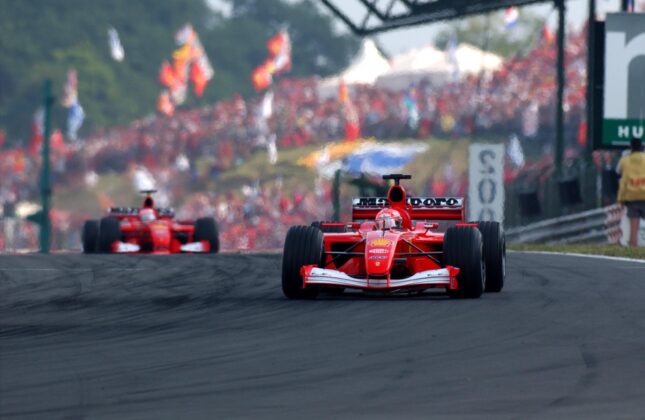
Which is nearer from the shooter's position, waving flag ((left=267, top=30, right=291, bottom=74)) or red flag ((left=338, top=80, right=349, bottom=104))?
red flag ((left=338, top=80, right=349, bottom=104))

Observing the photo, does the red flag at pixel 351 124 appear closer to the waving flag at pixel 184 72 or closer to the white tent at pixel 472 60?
the white tent at pixel 472 60

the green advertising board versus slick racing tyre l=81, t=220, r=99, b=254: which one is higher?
the green advertising board

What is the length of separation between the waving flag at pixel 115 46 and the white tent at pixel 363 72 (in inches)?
817

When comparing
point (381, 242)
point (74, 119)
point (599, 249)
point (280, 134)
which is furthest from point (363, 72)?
point (381, 242)

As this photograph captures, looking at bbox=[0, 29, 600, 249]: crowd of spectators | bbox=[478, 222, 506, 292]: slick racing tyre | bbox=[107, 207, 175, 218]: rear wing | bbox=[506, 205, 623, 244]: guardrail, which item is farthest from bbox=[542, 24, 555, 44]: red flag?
bbox=[478, 222, 506, 292]: slick racing tyre

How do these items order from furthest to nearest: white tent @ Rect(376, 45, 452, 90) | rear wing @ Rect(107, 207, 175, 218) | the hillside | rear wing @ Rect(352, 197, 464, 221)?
1. the hillside
2. white tent @ Rect(376, 45, 452, 90)
3. rear wing @ Rect(107, 207, 175, 218)
4. rear wing @ Rect(352, 197, 464, 221)

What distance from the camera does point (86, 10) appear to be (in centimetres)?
8488

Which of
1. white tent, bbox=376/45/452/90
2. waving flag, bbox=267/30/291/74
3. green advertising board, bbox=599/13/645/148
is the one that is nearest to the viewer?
green advertising board, bbox=599/13/645/148

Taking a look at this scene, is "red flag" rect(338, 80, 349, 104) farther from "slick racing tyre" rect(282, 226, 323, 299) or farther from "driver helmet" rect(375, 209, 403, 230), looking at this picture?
"slick racing tyre" rect(282, 226, 323, 299)

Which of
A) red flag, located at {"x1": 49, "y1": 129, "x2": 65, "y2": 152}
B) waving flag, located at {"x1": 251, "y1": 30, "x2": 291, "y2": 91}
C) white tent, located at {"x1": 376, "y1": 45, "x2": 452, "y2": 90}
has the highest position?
waving flag, located at {"x1": 251, "y1": 30, "x2": 291, "y2": 91}

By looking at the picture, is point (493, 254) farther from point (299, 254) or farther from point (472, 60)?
point (472, 60)

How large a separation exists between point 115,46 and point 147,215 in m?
57.9

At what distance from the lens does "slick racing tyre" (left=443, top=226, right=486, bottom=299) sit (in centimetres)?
1247

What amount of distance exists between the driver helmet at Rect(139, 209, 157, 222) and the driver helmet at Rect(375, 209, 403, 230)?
441 inches
